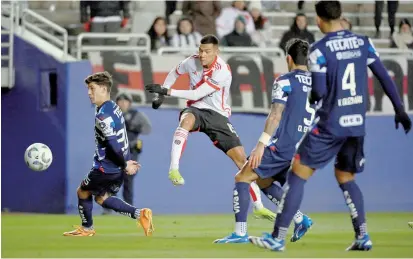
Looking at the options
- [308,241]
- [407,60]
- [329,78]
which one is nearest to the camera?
[329,78]

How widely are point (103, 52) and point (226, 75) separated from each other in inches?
298

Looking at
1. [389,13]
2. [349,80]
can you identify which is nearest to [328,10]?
[349,80]

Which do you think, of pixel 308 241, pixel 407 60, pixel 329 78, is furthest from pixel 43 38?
pixel 329 78

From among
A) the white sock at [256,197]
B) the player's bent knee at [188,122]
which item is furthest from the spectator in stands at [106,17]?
the white sock at [256,197]

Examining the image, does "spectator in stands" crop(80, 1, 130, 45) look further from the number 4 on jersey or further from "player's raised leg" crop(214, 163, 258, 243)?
the number 4 on jersey

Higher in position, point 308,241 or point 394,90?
point 394,90

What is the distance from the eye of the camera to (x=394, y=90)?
1005 centimetres

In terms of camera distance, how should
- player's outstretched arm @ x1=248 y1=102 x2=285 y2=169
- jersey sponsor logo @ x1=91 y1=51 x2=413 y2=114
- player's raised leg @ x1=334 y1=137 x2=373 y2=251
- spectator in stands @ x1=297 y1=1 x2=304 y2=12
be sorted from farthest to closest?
spectator in stands @ x1=297 y1=1 x2=304 y2=12 < jersey sponsor logo @ x1=91 y1=51 x2=413 y2=114 < player's outstretched arm @ x1=248 y1=102 x2=285 y2=169 < player's raised leg @ x1=334 y1=137 x2=373 y2=251

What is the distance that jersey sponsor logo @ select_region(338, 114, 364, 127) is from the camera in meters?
10.0

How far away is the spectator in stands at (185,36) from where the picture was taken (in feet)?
69.3

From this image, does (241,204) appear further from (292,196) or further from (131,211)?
(131,211)

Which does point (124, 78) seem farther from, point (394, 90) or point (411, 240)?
point (394, 90)

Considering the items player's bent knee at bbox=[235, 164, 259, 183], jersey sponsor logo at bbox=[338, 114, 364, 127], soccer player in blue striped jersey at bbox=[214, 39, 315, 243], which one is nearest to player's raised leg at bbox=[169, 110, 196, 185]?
soccer player in blue striped jersey at bbox=[214, 39, 315, 243]

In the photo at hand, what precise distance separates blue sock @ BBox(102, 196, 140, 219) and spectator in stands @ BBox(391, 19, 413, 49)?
37.1ft
